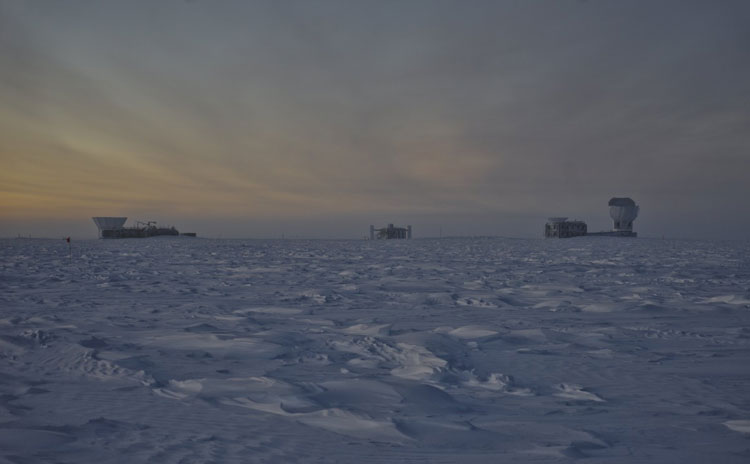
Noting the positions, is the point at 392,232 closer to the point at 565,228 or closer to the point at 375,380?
the point at 565,228

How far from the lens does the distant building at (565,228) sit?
47.2 meters

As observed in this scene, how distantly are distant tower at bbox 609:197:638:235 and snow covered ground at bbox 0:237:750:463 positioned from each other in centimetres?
4490

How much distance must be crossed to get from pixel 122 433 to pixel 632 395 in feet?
9.00

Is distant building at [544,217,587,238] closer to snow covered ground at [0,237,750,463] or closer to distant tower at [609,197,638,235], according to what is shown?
distant tower at [609,197,638,235]

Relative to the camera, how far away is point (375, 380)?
313 centimetres

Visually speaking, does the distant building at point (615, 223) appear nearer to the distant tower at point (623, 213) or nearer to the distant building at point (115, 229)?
the distant tower at point (623, 213)

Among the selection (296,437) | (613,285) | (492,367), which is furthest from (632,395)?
(613,285)

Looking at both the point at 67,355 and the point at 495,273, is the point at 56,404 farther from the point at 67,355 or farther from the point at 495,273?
the point at 495,273

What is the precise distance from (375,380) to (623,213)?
50.3 m

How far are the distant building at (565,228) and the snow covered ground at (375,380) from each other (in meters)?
42.5

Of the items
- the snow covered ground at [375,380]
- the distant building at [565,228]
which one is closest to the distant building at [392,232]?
the distant building at [565,228]

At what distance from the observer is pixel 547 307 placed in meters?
6.14

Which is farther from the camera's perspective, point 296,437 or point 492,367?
point 492,367

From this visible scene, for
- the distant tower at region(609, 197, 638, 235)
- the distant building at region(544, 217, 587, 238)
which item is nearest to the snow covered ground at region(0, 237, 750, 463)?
the distant building at region(544, 217, 587, 238)
